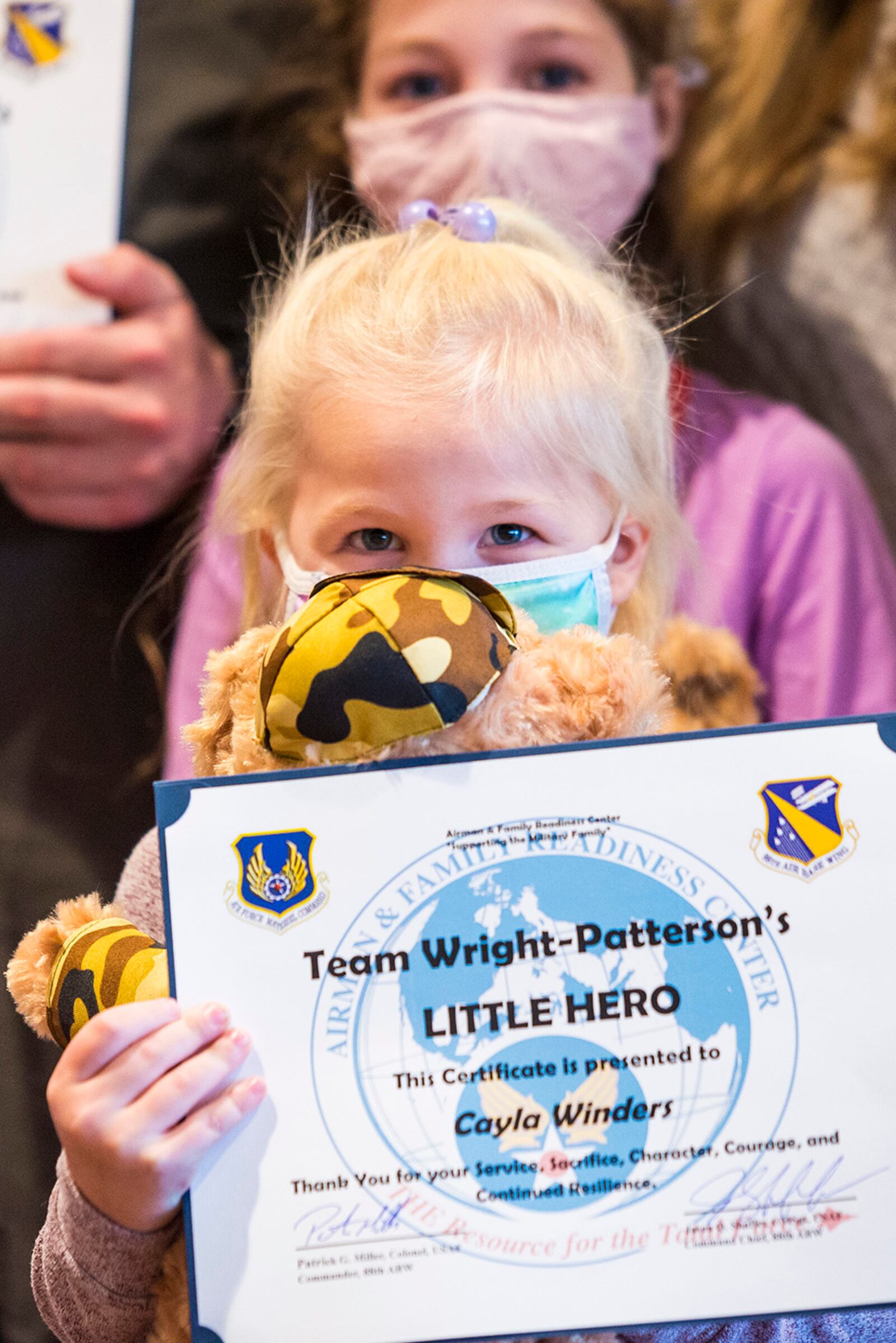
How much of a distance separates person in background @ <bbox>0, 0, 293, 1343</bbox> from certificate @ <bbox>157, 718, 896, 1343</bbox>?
51 centimetres

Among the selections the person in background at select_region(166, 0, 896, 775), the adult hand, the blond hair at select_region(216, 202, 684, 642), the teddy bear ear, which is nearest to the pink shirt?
the person in background at select_region(166, 0, 896, 775)

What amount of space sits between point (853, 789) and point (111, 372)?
91 centimetres

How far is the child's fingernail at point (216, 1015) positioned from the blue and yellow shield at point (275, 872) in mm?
56

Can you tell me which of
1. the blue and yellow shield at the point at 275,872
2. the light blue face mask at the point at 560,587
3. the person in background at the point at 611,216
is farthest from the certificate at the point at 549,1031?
the person in background at the point at 611,216

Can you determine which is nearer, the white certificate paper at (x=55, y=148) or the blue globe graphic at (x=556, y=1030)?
the blue globe graphic at (x=556, y=1030)

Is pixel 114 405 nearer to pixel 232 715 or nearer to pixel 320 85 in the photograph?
pixel 320 85

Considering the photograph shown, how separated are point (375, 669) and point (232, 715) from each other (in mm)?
138

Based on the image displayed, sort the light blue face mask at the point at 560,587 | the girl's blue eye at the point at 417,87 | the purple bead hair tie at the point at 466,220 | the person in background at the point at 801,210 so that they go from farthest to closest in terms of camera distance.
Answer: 1. the person in background at the point at 801,210
2. the girl's blue eye at the point at 417,87
3. the purple bead hair tie at the point at 466,220
4. the light blue face mask at the point at 560,587

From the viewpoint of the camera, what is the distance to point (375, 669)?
64cm

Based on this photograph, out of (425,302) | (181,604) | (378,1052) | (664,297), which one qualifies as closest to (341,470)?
(425,302)

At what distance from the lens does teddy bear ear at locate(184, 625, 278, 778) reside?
0.71 m

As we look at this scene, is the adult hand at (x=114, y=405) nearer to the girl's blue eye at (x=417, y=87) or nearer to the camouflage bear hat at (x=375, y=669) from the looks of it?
the girl's blue eye at (x=417, y=87)

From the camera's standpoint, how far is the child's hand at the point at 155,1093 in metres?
0.64
